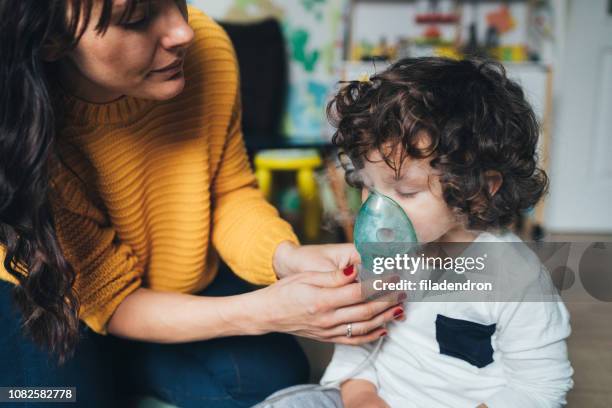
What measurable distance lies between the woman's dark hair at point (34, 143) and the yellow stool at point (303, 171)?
6.78 feet

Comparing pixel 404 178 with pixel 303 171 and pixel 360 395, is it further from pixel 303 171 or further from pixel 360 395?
pixel 303 171

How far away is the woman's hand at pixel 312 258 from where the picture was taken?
3.36 feet

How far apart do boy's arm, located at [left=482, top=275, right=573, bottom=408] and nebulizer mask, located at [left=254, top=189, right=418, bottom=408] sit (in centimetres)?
19

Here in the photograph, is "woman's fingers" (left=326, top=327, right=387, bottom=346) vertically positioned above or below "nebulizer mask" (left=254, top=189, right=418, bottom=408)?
below

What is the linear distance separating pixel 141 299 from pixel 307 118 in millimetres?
2734

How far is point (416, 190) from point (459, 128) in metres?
0.12

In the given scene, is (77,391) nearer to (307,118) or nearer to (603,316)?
(603,316)

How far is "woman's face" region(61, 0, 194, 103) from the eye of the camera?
0.80 meters

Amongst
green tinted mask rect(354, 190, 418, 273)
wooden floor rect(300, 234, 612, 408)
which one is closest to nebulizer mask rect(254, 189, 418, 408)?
green tinted mask rect(354, 190, 418, 273)

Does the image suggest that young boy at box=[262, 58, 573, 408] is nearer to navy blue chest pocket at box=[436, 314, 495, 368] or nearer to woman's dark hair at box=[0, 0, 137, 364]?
navy blue chest pocket at box=[436, 314, 495, 368]

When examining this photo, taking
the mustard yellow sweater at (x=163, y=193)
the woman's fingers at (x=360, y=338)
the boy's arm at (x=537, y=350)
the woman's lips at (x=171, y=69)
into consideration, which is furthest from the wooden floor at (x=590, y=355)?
the woman's lips at (x=171, y=69)

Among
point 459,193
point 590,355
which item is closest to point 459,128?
point 459,193

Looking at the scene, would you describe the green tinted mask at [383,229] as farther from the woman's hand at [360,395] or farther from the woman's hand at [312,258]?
the woman's hand at [360,395]

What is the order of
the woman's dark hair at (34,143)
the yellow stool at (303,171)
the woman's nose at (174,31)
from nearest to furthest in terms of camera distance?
the woman's dark hair at (34,143)
the woman's nose at (174,31)
the yellow stool at (303,171)
